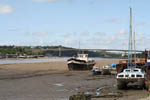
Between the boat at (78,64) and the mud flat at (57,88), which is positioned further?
the boat at (78,64)

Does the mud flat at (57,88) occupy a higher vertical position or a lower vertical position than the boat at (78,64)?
lower

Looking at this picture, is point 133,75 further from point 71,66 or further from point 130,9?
point 71,66

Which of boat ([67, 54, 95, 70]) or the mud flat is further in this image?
boat ([67, 54, 95, 70])

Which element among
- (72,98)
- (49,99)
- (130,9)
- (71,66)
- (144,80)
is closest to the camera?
(72,98)

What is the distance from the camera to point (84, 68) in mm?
71625

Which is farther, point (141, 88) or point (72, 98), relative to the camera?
point (141, 88)

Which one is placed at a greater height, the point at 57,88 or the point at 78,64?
the point at 78,64

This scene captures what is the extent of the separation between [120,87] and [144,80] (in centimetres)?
238

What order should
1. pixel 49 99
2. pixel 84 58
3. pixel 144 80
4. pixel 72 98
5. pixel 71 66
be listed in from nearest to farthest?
pixel 72 98 < pixel 49 99 < pixel 144 80 < pixel 71 66 < pixel 84 58

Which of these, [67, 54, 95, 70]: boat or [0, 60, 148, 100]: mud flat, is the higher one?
[67, 54, 95, 70]: boat

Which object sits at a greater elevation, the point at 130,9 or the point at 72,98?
the point at 130,9

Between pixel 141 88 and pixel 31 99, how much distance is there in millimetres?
11292

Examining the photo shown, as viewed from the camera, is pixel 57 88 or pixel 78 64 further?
pixel 78 64

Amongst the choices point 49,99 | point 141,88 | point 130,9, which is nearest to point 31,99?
point 49,99
